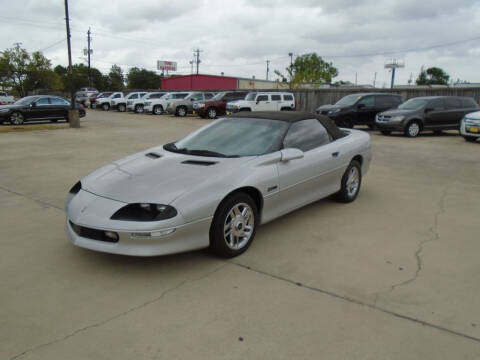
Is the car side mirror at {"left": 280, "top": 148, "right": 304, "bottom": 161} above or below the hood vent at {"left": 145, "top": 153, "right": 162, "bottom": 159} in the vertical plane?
above

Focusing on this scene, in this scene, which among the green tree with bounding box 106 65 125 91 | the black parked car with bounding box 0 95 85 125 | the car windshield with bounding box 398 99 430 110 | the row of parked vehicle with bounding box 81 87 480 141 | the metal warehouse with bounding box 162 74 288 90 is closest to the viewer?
the row of parked vehicle with bounding box 81 87 480 141

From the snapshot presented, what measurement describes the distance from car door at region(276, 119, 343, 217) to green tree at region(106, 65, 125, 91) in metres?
91.7

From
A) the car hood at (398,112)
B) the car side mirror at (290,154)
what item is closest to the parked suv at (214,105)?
the car hood at (398,112)

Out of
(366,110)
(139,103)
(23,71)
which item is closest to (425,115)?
(366,110)

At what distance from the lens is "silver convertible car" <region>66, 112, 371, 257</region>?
11.1ft

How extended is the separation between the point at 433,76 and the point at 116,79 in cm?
7742

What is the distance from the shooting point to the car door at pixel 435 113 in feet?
48.5

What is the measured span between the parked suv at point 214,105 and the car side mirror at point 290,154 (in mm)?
19787

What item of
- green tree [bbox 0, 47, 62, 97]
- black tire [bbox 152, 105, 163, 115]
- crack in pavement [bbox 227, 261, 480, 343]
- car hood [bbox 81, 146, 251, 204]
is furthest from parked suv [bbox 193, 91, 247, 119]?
green tree [bbox 0, 47, 62, 97]

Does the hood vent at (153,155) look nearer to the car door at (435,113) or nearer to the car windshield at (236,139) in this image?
the car windshield at (236,139)

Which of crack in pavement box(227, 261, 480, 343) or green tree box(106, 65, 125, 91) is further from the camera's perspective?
green tree box(106, 65, 125, 91)

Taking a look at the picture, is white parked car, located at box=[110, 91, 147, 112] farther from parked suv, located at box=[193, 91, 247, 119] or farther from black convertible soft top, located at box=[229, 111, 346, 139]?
black convertible soft top, located at box=[229, 111, 346, 139]

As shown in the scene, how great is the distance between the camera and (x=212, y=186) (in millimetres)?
3604

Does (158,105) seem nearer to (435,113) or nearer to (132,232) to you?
(435,113)
